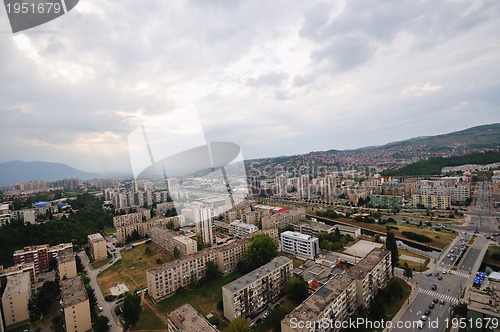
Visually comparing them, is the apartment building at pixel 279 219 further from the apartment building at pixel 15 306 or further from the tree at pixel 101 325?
the apartment building at pixel 15 306

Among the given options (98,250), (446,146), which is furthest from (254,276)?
(446,146)

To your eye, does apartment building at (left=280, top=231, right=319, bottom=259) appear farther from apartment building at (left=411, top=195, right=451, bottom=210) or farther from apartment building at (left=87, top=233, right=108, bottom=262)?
apartment building at (left=411, top=195, right=451, bottom=210)

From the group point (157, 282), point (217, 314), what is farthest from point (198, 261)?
point (217, 314)

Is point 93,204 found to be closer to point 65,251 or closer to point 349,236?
point 65,251

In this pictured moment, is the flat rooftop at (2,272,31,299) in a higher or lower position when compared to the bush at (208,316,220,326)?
higher

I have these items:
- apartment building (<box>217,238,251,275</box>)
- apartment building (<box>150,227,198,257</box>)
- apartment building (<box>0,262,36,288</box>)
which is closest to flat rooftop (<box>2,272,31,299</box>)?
apartment building (<box>0,262,36,288</box>)
